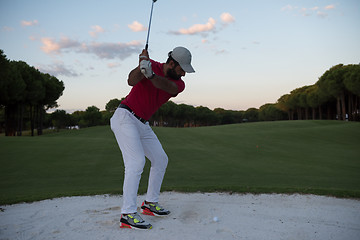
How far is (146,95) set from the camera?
4137mm

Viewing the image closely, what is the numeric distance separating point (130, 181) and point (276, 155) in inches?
474

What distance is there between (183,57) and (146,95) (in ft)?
2.51

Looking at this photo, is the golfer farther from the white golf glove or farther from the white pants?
the white golf glove

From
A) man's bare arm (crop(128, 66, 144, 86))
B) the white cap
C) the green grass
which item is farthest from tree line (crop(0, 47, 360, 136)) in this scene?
the white cap

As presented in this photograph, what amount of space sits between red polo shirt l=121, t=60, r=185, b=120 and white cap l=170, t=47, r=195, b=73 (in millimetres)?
292

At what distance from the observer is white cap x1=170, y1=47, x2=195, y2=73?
3.98m

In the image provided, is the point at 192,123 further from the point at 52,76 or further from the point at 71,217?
the point at 71,217

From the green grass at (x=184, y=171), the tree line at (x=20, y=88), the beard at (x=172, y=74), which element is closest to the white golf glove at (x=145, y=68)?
the beard at (x=172, y=74)

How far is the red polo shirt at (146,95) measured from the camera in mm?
4133

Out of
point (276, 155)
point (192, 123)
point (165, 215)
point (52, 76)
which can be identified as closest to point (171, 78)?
point (165, 215)

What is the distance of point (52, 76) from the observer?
45.2m

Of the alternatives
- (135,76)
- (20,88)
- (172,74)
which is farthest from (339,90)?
(135,76)

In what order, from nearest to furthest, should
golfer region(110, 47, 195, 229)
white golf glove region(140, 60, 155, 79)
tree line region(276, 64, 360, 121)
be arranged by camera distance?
white golf glove region(140, 60, 155, 79)
golfer region(110, 47, 195, 229)
tree line region(276, 64, 360, 121)

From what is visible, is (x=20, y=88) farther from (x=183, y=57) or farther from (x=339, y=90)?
(x=339, y=90)
